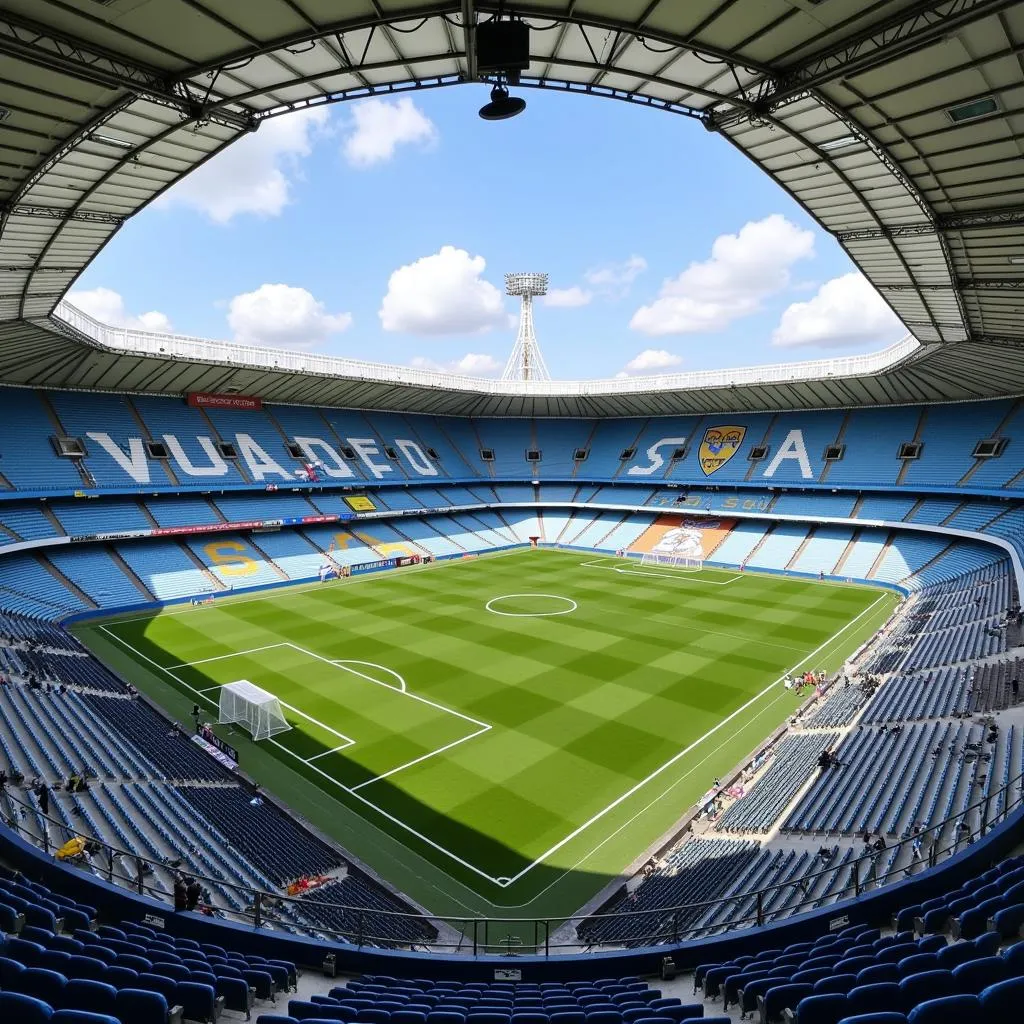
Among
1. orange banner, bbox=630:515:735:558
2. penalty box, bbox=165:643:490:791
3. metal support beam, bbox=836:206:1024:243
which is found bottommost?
penalty box, bbox=165:643:490:791

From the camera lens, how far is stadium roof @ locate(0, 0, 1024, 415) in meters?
11.3

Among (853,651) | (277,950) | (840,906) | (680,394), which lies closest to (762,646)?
(853,651)

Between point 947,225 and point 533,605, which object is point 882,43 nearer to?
point 947,225

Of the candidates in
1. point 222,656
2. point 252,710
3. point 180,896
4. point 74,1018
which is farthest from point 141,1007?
point 222,656

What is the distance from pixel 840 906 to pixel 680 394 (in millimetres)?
49339

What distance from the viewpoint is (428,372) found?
54.2m

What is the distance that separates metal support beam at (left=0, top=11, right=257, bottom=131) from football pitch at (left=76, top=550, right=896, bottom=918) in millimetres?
17489

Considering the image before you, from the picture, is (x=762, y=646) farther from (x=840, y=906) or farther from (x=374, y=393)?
(x=374, y=393)

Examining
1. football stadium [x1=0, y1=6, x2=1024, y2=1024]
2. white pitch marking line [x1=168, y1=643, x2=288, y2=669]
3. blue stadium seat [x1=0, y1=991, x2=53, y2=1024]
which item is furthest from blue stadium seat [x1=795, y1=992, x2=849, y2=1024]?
white pitch marking line [x1=168, y1=643, x2=288, y2=669]

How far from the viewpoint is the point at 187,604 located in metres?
38.1

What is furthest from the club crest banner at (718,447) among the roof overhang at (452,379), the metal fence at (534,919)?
the metal fence at (534,919)

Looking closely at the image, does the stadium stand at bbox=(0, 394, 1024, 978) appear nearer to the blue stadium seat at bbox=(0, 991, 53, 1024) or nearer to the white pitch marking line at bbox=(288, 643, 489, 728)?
the blue stadium seat at bbox=(0, 991, 53, 1024)

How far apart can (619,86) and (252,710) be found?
21343mm

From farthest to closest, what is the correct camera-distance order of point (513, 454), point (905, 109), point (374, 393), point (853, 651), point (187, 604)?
point (513, 454) → point (374, 393) → point (187, 604) → point (853, 651) → point (905, 109)
